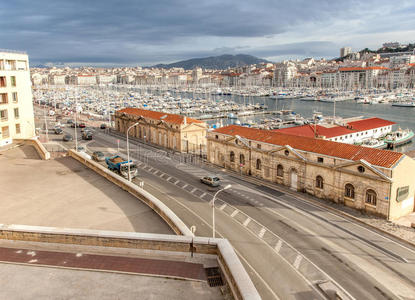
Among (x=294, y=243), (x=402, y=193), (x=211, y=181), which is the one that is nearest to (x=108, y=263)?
(x=294, y=243)

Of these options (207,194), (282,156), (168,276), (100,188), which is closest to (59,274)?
(168,276)

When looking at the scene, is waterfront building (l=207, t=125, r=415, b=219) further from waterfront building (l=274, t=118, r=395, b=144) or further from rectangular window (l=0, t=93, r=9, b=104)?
rectangular window (l=0, t=93, r=9, b=104)

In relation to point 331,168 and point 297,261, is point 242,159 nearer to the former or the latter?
point 331,168

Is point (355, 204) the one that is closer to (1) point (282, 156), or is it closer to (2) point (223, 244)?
(1) point (282, 156)

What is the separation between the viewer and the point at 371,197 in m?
30.8

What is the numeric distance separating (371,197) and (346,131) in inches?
1466

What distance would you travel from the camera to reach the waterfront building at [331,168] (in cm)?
2992

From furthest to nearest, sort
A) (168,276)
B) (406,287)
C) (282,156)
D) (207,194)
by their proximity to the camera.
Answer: (282,156) < (207,194) < (406,287) < (168,276)

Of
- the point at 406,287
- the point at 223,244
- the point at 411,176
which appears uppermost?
the point at 223,244

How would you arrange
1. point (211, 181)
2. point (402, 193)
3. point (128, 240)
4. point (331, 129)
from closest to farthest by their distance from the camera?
1. point (128, 240)
2. point (402, 193)
3. point (211, 181)
4. point (331, 129)

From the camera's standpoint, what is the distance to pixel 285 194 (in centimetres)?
3672

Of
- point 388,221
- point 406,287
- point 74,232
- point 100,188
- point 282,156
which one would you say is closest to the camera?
point 74,232

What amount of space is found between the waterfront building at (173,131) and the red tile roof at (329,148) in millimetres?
14206

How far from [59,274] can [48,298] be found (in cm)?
146
